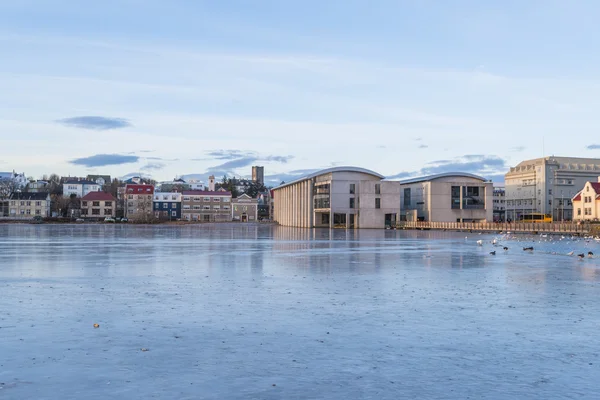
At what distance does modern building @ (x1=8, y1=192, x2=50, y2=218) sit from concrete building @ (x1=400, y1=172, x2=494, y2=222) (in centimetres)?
8996

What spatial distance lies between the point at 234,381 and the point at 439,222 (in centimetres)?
8646

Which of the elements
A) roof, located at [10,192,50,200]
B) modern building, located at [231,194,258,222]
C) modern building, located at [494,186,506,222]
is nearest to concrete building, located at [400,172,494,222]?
modern building, located at [231,194,258,222]

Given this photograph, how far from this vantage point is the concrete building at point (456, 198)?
313 feet

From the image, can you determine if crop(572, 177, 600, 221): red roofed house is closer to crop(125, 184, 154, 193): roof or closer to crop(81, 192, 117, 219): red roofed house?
crop(125, 184, 154, 193): roof

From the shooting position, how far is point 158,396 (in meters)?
7.66

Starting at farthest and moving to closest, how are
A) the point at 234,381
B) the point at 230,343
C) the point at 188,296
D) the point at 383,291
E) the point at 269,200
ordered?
1. the point at 269,200
2. the point at 383,291
3. the point at 188,296
4. the point at 230,343
5. the point at 234,381

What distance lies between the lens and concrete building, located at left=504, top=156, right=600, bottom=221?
429 ft

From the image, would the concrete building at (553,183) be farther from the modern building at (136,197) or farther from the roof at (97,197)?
the roof at (97,197)

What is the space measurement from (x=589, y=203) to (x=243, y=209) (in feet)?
273

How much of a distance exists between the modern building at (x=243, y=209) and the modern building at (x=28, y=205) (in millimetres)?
43847

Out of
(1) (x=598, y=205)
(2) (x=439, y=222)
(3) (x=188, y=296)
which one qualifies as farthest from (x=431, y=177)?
(3) (x=188, y=296)

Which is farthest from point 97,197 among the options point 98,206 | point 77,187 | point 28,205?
point 77,187

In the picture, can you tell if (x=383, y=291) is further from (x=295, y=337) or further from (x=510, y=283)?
(x=295, y=337)

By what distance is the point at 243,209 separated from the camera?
15238cm
